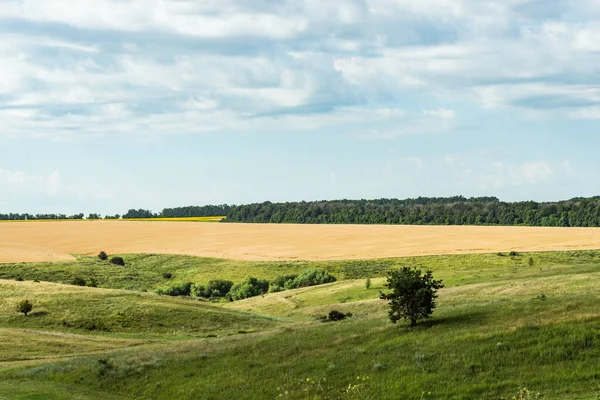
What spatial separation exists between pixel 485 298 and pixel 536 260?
57.3 meters

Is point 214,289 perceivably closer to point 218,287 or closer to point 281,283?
point 218,287

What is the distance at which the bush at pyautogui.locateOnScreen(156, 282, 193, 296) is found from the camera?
12832 cm

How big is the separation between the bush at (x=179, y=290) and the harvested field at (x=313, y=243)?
1993 centimetres

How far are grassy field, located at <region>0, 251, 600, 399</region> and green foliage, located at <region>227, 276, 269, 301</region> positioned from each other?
37944 mm

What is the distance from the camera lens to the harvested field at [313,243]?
138875 millimetres

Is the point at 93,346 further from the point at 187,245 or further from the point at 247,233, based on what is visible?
the point at 247,233

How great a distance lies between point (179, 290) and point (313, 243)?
44826mm

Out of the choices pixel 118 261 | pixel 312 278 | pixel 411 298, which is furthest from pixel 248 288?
pixel 411 298

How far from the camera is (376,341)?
42.6m

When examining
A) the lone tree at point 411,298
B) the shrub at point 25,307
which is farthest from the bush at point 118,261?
the lone tree at point 411,298

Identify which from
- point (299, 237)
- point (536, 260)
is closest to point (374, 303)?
point (536, 260)

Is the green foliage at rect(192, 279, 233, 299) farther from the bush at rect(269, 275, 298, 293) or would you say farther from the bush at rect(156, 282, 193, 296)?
the bush at rect(269, 275, 298, 293)

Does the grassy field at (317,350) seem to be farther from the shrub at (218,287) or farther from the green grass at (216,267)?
the shrub at (218,287)

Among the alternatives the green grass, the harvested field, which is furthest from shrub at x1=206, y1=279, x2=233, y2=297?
the harvested field
